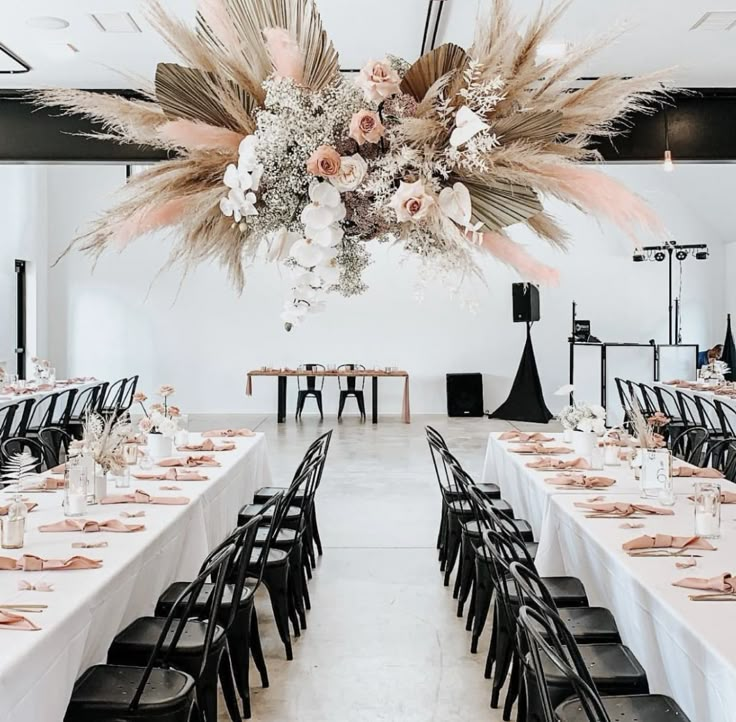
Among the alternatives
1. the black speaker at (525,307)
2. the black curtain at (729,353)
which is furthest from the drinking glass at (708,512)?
the black curtain at (729,353)

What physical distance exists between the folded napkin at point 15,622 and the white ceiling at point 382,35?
10.1ft

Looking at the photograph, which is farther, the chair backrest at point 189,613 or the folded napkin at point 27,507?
the folded napkin at point 27,507

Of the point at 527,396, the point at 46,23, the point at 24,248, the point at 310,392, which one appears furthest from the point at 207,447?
the point at 24,248

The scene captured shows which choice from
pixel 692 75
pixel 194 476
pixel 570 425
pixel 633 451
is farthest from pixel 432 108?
pixel 692 75

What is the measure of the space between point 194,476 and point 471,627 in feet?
5.49

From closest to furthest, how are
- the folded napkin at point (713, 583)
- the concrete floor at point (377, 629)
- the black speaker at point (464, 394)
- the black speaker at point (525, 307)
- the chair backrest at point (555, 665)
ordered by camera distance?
the chair backrest at point (555, 665) < the folded napkin at point (713, 583) < the concrete floor at point (377, 629) < the black speaker at point (525, 307) < the black speaker at point (464, 394)

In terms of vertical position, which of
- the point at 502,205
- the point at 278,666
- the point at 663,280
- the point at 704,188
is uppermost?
the point at 704,188

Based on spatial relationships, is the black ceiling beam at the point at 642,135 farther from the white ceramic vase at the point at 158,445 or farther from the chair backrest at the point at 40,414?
the chair backrest at the point at 40,414

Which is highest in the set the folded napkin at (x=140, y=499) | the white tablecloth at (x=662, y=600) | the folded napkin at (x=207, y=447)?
the folded napkin at (x=207, y=447)

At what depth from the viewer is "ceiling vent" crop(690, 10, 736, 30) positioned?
515 centimetres

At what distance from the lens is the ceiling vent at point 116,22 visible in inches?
201

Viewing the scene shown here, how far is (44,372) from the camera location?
10734 mm

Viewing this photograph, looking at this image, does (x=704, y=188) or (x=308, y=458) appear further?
(x=704, y=188)

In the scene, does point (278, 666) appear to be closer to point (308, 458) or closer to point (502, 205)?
point (308, 458)
